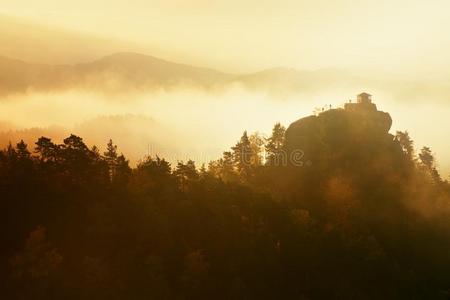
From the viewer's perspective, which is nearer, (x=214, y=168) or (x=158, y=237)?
(x=158, y=237)

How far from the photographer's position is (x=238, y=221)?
9844 centimetres

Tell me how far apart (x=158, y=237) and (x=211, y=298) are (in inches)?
534

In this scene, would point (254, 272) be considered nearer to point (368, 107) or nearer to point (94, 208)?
point (94, 208)

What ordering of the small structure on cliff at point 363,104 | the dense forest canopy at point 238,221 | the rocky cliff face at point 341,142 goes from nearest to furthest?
the dense forest canopy at point 238,221
the rocky cliff face at point 341,142
the small structure on cliff at point 363,104

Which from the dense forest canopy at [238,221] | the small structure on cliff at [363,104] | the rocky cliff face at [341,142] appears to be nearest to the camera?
the dense forest canopy at [238,221]

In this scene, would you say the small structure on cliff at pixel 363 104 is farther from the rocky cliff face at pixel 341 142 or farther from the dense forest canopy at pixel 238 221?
the rocky cliff face at pixel 341 142

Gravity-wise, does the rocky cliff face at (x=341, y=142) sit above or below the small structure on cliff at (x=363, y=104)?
below

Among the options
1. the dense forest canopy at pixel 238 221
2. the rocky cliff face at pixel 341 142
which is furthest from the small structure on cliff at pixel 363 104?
the rocky cliff face at pixel 341 142

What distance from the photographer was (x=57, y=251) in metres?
78.7

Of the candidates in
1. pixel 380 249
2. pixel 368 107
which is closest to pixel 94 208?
pixel 380 249

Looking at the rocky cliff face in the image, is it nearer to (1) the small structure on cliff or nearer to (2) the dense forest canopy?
(2) the dense forest canopy

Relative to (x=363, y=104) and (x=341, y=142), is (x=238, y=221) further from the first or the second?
(x=363, y=104)

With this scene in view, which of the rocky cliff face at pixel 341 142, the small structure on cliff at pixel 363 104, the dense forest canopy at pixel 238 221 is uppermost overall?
the small structure on cliff at pixel 363 104

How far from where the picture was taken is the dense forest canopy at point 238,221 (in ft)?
262
